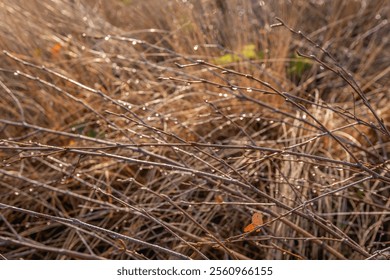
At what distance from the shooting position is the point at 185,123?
2479 millimetres

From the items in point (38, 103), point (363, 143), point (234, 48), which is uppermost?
point (234, 48)

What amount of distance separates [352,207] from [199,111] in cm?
74

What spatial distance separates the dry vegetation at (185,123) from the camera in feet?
6.87

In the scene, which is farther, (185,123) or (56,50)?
(56,50)

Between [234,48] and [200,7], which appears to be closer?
[234,48]

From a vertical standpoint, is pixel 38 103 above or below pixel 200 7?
below

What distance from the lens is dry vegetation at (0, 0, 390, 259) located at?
2094mm

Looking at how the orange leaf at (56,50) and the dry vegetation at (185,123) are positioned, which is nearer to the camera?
the dry vegetation at (185,123)

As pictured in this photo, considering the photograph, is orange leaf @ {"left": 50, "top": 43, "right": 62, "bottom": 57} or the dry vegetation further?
orange leaf @ {"left": 50, "top": 43, "right": 62, "bottom": 57}

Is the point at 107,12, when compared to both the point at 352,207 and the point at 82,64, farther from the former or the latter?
the point at 352,207

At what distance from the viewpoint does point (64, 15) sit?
330 centimetres

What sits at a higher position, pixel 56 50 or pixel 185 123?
pixel 56 50
